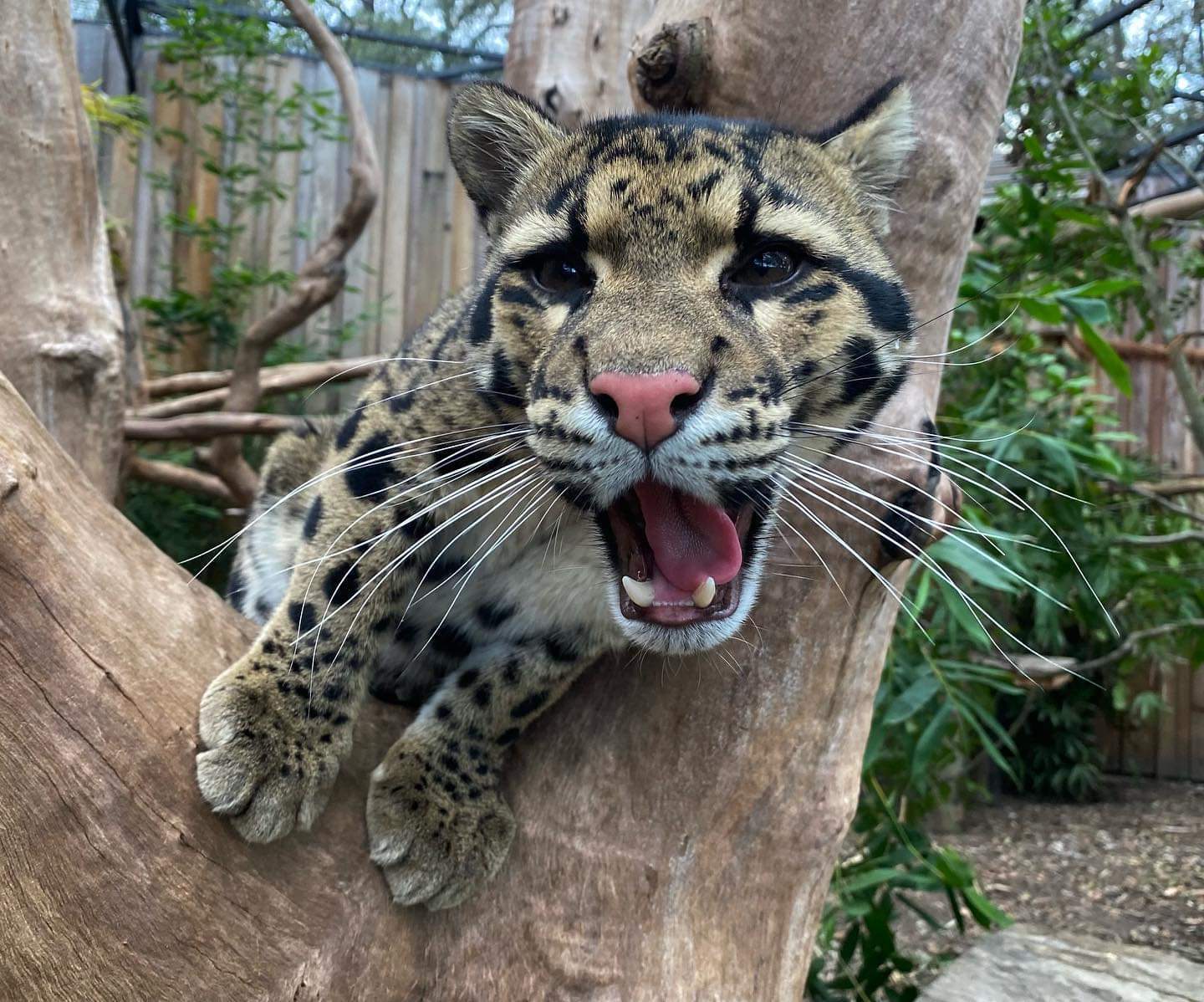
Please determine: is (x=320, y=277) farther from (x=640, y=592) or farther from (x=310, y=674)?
(x=640, y=592)

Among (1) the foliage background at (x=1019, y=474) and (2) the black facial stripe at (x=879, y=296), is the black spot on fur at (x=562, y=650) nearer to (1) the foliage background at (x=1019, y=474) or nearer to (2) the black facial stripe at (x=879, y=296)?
(1) the foliage background at (x=1019, y=474)

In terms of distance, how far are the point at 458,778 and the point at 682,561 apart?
→ 32.4 inches

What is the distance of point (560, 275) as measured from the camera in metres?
2.41

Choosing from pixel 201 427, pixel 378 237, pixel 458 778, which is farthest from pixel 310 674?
pixel 378 237

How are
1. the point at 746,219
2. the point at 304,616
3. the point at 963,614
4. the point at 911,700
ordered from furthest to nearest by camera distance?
the point at 911,700 → the point at 963,614 → the point at 304,616 → the point at 746,219

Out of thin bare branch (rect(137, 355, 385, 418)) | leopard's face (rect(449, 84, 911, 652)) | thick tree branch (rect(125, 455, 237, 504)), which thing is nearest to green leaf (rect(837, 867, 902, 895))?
leopard's face (rect(449, 84, 911, 652))

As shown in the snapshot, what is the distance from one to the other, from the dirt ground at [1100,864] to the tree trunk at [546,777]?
3300mm

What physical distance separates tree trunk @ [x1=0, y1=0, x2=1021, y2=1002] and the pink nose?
81 cm

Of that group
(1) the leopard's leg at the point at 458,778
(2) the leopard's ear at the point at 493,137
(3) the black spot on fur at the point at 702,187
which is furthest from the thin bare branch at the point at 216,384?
(3) the black spot on fur at the point at 702,187

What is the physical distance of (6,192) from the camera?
354 cm

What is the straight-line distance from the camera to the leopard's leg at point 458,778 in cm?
236

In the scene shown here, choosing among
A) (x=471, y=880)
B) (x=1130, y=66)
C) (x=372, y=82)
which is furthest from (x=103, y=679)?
(x=372, y=82)

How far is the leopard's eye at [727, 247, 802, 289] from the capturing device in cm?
231

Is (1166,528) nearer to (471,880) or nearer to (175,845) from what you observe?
(471,880)
